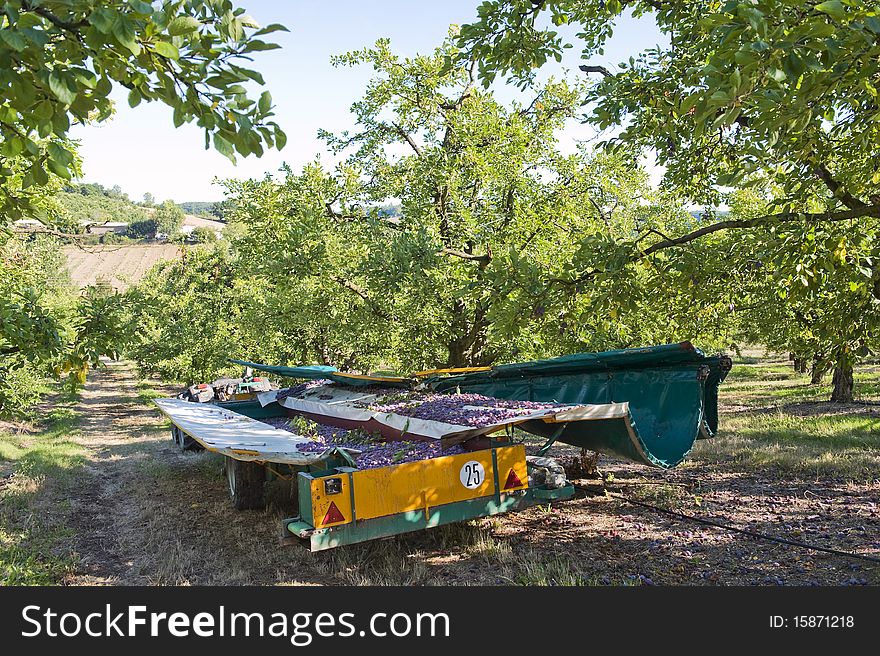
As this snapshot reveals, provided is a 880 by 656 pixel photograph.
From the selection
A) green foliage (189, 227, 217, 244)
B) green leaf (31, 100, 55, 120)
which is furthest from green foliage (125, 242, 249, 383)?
green foliage (189, 227, 217, 244)

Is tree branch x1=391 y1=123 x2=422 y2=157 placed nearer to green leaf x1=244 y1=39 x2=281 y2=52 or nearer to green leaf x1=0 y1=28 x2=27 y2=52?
green leaf x1=244 y1=39 x2=281 y2=52

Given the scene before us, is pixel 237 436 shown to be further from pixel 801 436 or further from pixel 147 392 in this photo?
pixel 147 392

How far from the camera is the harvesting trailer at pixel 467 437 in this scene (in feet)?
19.2

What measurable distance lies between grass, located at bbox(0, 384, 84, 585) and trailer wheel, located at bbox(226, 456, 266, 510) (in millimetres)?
2119

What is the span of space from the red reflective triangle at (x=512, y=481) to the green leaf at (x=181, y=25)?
5.25 meters

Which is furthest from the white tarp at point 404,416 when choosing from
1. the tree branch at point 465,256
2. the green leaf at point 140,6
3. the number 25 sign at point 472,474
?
the green leaf at point 140,6

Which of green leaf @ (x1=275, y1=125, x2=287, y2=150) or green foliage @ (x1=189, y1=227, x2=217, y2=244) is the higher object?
green foliage @ (x1=189, y1=227, x2=217, y2=244)

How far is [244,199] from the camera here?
1313 centimetres

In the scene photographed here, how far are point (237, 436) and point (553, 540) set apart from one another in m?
4.31

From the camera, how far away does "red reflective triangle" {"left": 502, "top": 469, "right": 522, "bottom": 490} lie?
657cm

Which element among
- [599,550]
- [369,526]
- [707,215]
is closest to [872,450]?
[707,215]

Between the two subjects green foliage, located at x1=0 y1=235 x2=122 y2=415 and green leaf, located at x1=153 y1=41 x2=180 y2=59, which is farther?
green foliage, located at x1=0 y1=235 x2=122 y2=415

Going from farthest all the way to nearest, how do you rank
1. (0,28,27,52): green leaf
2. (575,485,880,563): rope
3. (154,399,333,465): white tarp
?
(154,399,333,465): white tarp
(575,485,880,563): rope
(0,28,27,52): green leaf

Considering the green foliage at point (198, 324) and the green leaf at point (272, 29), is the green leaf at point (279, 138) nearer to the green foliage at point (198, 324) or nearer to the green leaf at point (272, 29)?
the green leaf at point (272, 29)
